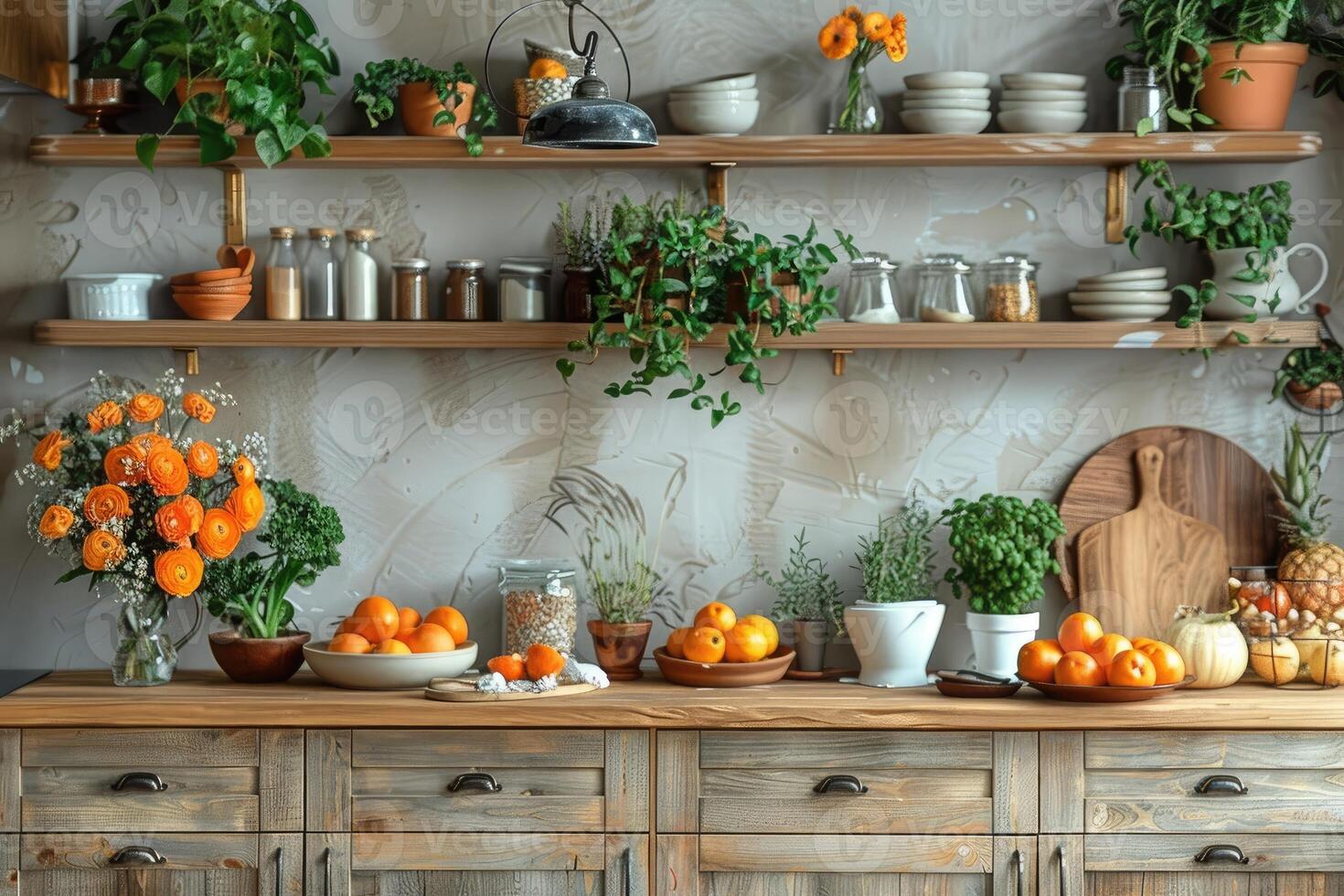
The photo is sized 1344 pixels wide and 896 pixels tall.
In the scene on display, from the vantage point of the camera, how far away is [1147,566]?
310cm

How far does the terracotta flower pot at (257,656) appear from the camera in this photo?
2.84 m

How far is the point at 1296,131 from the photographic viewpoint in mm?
2951

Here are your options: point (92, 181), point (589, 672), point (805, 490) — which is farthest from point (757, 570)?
point (92, 181)

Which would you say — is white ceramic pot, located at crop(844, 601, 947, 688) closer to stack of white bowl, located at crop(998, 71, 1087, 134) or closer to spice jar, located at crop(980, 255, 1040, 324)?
spice jar, located at crop(980, 255, 1040, 324)

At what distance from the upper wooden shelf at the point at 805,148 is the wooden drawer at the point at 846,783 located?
1244mm

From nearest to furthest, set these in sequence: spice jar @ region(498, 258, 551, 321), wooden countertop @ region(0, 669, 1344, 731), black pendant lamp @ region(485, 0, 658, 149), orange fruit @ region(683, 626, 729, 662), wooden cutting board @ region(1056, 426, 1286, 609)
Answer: black pendant lamp @ region(485, 0, 658, 149)
wooden countertop @ region(0, 669, 1344, 731)
orange fruit @ region(683, 626, 729, 662)
spice jar @ region(498, 258, 551, 321)
wooden cutting board @ region(1056, 426, 1286, 609)

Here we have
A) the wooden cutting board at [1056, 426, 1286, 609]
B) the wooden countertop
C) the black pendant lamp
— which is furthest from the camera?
the wooden cutting board at [1056, 426, 1286, 609]

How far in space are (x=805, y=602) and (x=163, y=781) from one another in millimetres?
1392

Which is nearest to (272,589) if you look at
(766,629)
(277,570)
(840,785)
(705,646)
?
(277,570)

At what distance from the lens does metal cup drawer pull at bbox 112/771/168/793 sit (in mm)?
2596

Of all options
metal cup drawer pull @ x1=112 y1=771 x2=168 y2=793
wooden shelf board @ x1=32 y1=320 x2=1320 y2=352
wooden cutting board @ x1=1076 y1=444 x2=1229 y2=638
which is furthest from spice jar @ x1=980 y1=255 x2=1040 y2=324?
metal cup drawer pull @ x1=112 y1=771 x2=168 y2=793

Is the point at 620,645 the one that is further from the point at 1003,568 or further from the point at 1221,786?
the point at 1221,786

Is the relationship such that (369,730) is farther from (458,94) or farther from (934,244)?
(934,244)

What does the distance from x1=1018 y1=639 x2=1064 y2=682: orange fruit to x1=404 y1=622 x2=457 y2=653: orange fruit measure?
1.19 metres
